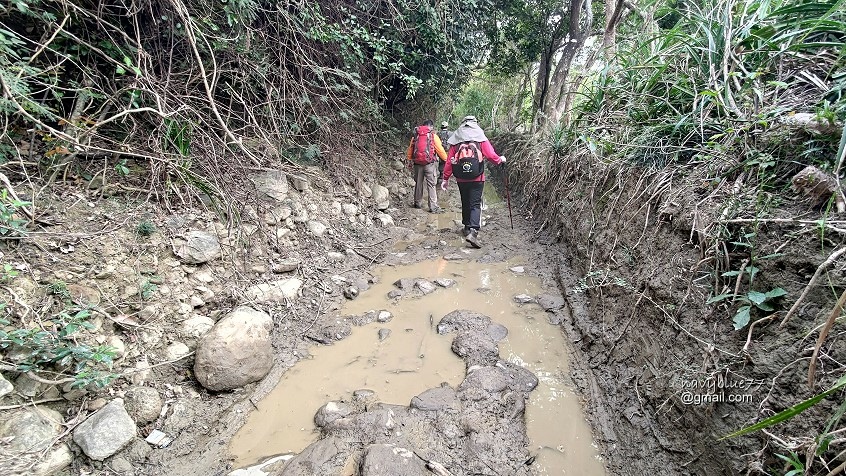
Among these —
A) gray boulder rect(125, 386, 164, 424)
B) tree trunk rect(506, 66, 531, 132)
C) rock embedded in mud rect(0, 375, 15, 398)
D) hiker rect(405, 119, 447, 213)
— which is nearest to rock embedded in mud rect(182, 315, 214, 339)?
gray boulder rect(125, 386, 164, 424)

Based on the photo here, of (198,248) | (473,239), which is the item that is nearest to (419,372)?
(198,248)

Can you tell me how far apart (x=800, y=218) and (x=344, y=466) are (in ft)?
8.41

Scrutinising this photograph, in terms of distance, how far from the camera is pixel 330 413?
90.0 inches

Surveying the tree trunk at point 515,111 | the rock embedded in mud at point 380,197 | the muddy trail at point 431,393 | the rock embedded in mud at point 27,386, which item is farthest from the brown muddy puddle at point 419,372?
the tree trunk at point 515,111

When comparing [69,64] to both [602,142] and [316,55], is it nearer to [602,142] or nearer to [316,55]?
[316,55]

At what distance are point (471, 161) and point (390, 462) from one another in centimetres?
391

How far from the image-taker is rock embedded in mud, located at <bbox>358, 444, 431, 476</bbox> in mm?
1821

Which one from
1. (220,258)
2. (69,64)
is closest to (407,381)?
(220,258)

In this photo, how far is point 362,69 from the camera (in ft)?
17.0

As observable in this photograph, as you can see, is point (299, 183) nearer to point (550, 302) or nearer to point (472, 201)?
point (472, 201)

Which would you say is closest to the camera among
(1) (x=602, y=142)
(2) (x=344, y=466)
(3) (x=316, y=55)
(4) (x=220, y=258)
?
Result: (2) (x=344, y=466)

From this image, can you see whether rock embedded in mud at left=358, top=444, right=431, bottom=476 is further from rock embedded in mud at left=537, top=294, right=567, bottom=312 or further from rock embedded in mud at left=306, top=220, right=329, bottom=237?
rock embedded in mud at left=306, top=220, right=329, bottom=237

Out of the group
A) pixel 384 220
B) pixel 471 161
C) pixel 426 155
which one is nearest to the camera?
pixel 471 161

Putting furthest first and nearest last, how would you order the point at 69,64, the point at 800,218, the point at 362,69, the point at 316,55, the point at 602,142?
1. the point at 362,69
2. the point at 316,55
3. the point at 602,142
4. the point at 69,64
5. the point at 800,218
